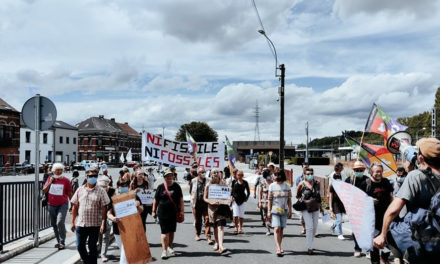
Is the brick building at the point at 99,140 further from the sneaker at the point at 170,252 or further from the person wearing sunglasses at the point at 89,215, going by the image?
the person wearing sunglasses at the point at 89,215

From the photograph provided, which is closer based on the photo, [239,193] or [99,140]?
[239,193]

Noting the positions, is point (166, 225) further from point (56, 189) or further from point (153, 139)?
point (153, 139)

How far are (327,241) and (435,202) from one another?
6.83 meters

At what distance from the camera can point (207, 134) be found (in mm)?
107812

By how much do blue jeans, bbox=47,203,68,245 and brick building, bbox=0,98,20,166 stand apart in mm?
57463

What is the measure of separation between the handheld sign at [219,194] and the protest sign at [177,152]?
224 inches

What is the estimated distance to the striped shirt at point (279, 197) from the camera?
27.2ft

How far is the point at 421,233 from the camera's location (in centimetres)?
318

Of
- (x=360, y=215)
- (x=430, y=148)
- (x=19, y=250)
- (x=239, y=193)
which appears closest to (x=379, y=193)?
(x=360, y=215)

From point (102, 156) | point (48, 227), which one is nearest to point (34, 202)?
point (48, 227)

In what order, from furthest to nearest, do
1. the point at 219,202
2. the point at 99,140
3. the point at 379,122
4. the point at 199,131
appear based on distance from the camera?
the point at 199,131
the point at 99,140
the point at 379,122
the point at 219,202

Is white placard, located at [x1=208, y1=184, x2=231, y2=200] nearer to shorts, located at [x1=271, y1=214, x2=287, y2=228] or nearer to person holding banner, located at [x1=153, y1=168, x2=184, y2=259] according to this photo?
person holding banner, located at [x1=153, y1=168, x2=184, y2=259]

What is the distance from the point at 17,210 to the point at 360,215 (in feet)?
22.4

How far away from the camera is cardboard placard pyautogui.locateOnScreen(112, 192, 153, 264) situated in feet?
21.7
